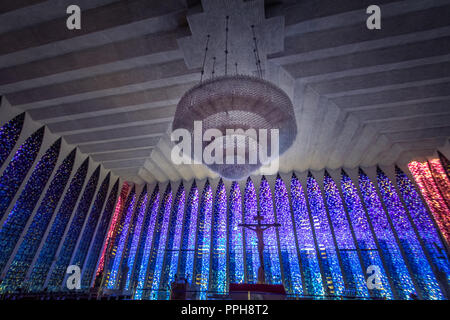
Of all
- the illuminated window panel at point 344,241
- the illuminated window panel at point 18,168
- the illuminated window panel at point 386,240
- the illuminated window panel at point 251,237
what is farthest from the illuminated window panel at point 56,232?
the illuminated window panel at point 386,240

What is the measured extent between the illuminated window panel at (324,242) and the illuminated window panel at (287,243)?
50.3 inches

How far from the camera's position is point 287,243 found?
475 inches

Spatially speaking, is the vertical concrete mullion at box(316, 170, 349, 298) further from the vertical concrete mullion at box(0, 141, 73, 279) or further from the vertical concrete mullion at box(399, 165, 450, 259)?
the vertical concrete mullion at box(0, 141, 73, 279)

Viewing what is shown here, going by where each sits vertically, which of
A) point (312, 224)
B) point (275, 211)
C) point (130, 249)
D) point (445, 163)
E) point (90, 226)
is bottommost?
point (130, 249)

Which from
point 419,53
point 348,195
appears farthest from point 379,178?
point 419,53

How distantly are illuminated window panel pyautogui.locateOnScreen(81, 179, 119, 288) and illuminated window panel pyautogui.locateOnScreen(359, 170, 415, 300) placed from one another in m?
15.4

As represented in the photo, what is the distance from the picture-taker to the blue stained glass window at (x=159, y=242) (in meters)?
12.2

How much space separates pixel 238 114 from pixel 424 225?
12007 millimetres

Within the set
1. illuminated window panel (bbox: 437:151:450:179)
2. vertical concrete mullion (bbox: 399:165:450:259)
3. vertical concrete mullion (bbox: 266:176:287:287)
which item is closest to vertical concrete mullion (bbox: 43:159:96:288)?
vertical concrete mullion (bbox: 266:176:287:287)

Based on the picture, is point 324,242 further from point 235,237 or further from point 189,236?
point 189,236

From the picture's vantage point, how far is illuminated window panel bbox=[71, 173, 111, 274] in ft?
38.2

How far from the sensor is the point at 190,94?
4.22m

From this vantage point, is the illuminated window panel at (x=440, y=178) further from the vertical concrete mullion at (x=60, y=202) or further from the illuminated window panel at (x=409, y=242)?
the vertical concrete mullion at (x=60, y=202)

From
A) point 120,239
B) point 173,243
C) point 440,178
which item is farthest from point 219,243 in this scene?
point 440,178
